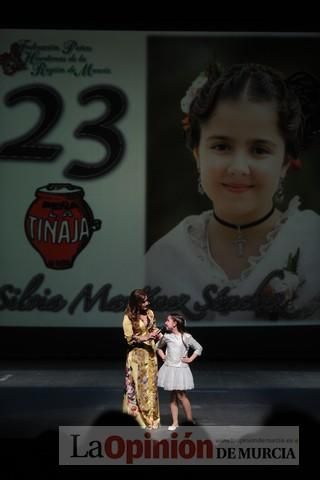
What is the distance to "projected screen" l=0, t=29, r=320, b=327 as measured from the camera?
14.5m

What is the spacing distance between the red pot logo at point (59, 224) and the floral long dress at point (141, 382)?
6.78 metres

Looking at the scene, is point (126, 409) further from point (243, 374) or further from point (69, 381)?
point (243, 374)

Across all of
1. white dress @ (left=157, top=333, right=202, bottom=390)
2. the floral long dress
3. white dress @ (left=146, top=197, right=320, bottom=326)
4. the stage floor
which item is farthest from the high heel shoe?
white dress @ (left=146, top=197, right=320, bottom=326)

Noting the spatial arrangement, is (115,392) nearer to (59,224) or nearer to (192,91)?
(59,224)

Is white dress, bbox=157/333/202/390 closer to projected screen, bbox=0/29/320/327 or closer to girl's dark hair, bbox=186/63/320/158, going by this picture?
projected screen, bbox=0/29/320/327

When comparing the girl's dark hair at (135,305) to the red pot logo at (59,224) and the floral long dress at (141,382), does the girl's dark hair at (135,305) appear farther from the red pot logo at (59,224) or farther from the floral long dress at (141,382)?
the red pot logo at (59,224)

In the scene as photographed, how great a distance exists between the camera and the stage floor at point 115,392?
29.8ft

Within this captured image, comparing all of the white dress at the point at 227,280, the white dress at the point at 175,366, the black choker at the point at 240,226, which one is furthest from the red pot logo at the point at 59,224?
the white dress at the point at 175,366

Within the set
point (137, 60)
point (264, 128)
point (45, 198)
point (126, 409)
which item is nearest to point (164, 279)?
point (45, 198)

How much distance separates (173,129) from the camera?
14695 millimetres

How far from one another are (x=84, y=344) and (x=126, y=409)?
654cm

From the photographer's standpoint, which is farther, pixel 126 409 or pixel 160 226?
pixel 160 226

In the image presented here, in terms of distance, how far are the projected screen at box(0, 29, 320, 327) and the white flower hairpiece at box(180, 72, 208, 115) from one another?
25mm

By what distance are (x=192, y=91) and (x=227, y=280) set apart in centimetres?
477
